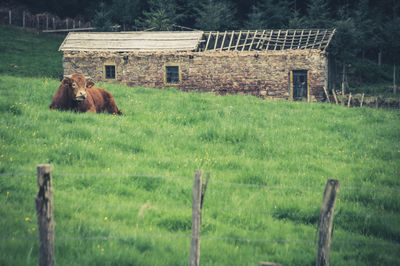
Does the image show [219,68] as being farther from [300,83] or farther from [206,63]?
[300,83]

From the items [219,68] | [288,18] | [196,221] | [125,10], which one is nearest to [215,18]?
[288,18]

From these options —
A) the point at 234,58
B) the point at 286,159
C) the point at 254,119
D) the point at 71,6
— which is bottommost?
the point at 286,159

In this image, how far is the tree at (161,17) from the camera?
140 ft

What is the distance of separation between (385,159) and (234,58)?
17183 millimetres

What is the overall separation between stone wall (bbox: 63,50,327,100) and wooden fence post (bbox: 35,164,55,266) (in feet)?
73.8

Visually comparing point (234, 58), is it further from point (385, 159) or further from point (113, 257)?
point (113, 257)

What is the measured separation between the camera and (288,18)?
154 feet

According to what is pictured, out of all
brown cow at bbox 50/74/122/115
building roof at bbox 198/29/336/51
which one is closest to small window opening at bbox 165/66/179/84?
building roof at bbox 198/29/336/51

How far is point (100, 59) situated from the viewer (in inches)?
1054

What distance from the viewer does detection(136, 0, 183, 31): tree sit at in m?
42.8

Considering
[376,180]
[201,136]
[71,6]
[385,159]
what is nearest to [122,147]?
[201,136]

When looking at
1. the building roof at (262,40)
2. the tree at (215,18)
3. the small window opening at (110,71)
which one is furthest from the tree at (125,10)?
the building roof at (262,40)

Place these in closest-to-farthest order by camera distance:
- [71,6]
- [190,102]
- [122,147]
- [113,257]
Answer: [113,257] < [122,147] < [190,102] < [71,6]

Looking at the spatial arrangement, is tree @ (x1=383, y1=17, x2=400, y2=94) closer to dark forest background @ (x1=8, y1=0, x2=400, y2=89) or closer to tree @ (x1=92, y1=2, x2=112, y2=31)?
dark forest background @ (x1=8, y1=0, x2=400, y2=89)
